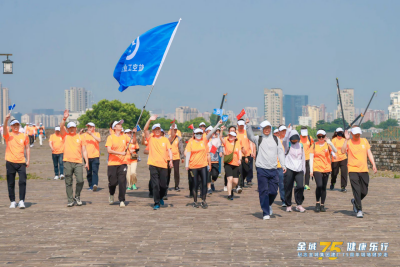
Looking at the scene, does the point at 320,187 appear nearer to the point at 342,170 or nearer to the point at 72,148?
the point at 342,170

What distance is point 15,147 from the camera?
11.4 meters

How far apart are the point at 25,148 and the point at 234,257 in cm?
656

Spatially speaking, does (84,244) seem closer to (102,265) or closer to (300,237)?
(102,265)

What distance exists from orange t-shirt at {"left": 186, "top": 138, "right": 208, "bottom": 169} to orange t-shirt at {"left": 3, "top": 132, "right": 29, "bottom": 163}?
11.9 ft

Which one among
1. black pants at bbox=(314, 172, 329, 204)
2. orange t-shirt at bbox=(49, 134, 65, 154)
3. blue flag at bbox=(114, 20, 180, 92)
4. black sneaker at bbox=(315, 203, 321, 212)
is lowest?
black sneaker at bbox=(315, 203, 321, 212)

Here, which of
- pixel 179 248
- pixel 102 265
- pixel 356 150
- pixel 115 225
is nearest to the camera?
pixel 102 265

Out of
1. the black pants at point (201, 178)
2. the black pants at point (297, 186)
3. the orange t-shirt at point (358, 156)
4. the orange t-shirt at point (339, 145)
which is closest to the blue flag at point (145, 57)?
the black pants at point (201, 178)

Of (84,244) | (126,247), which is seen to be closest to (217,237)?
(126,247)

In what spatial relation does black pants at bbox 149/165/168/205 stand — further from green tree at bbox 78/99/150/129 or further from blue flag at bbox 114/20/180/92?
green tree at bbox 78/99/150/129

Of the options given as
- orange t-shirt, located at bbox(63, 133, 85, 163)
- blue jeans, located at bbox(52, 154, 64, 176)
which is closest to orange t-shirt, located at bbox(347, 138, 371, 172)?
orange t-shirt, located at bbox(63, 133, 85, 163)

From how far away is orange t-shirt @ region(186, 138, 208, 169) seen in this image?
460 inches

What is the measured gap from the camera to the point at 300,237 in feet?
27.1

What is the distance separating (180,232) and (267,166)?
2.46m

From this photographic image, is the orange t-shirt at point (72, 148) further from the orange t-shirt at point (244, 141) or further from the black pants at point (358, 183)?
the black pants at point (358, 183)
